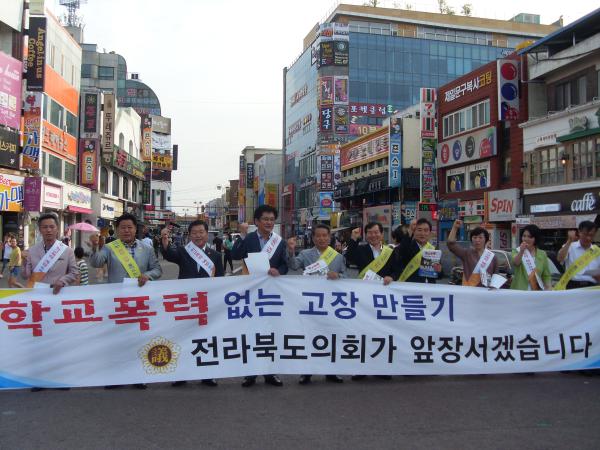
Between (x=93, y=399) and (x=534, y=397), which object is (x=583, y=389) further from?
(x=93, y=399)

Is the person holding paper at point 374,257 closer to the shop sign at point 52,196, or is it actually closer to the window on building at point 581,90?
the window on building at point 581,90

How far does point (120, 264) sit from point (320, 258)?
2.05 metres

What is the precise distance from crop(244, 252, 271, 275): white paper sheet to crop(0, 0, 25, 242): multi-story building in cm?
2461

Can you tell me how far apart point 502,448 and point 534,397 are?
1467 millimetres

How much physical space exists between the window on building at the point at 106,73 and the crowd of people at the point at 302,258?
7509 centimetres

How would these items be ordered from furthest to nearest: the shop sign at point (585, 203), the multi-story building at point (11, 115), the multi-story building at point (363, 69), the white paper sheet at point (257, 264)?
the multi-story building at point (363, 69) → the multi-story building at point (11, 115) → the shop sign at point (585, 203) → the white paper sheet at point (257, 264)

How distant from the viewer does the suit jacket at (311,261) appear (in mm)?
6262

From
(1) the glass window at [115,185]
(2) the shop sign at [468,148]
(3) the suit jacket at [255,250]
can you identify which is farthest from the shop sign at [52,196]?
(3) the suit jacket at [255,250]

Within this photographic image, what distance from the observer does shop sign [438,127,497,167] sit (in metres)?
31.6

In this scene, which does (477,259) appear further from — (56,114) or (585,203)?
(56,114)

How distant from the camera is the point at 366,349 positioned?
5.84 m

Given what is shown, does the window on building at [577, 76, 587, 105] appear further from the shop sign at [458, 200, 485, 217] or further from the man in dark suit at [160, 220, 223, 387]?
the man in dark suit at [160, 220, 223, 387]

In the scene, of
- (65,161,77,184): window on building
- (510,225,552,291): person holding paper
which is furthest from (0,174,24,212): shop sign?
(510,225,552,291): person holding paper

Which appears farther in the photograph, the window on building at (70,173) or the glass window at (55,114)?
the window on building at (70,173)
